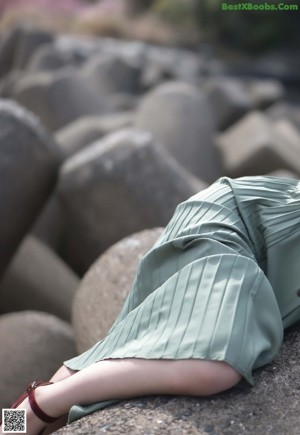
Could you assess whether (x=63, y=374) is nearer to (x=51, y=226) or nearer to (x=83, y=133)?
(x=51, y=226)

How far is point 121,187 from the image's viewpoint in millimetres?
2016

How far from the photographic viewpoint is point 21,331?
1.57 m

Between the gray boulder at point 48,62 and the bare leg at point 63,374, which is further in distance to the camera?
the gray boulder at point 48,62

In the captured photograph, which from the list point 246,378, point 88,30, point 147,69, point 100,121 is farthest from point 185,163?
point 88,30

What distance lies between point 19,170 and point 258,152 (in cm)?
144

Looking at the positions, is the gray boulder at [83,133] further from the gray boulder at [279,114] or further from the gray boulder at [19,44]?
the gray boulder at [19,44]

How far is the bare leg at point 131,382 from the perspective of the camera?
981 mm

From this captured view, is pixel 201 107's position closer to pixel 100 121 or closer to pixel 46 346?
pixel 100 121

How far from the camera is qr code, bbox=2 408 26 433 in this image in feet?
3.48

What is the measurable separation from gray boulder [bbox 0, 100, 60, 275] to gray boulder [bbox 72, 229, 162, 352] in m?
0.40

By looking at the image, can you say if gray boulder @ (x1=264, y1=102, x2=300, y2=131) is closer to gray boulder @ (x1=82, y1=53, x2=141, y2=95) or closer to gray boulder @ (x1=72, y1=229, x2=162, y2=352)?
gray boulder @ (x1=82, y1=53, x2=141, y2=95)

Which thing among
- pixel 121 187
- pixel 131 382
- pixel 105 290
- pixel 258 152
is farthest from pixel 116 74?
pixel 131 382

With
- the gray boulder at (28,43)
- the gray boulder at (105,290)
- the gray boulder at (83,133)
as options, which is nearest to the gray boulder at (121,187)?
the gray boulder at (105,290)

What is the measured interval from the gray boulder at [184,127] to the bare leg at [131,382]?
1970 mm
